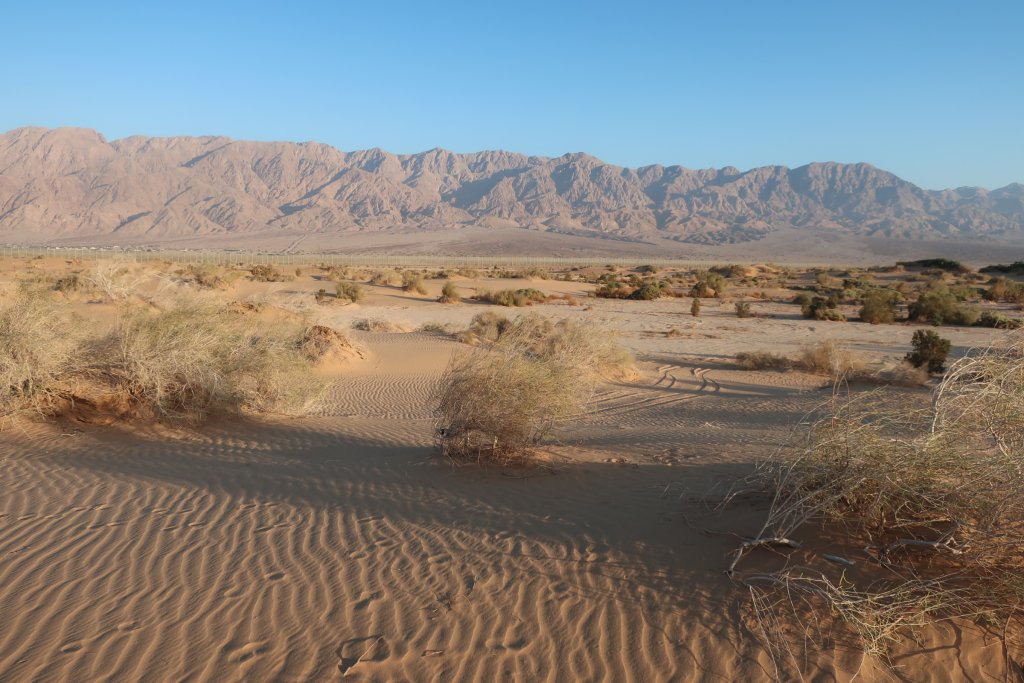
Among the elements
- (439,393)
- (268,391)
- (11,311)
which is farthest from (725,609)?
(11,311)

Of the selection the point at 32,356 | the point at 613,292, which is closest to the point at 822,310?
the point at 613,292

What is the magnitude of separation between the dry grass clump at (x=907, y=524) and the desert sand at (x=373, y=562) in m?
0.17

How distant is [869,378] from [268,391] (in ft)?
39.1

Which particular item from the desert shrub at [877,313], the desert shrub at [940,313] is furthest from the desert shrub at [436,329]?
the desert shrub at [940,313]

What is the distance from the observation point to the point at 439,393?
8.70 m

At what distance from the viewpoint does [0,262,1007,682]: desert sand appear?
4.06 m

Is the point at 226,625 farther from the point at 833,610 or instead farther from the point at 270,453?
the point at 270,453

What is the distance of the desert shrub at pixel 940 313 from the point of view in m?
26.9

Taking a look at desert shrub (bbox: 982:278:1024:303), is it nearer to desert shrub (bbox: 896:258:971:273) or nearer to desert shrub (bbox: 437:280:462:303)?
desert shrub (bbox: 896:258:971:273)

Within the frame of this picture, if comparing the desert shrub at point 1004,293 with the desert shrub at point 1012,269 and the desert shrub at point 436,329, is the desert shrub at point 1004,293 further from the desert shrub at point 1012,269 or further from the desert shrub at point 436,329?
the desert shrub at point 436,329

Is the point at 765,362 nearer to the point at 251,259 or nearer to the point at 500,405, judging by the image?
the point at 500,405

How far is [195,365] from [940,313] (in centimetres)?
2701

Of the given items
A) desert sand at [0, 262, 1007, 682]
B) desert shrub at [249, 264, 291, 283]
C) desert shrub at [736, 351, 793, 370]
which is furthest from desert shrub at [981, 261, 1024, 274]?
desert sand at [0, 262, 1007, 682]

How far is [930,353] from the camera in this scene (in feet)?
53.9
